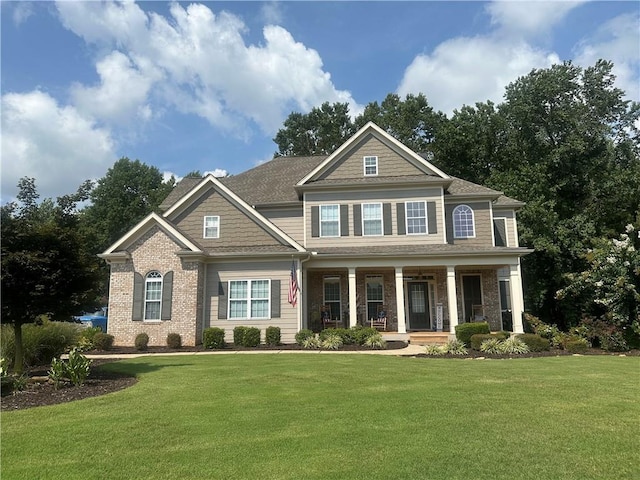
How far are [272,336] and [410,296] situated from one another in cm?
749

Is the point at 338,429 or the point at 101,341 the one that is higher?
the point at 101,341

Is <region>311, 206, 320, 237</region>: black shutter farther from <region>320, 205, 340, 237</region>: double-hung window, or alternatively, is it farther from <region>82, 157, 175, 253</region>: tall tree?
<region>82, 157, 175, 253</region>: tall tree

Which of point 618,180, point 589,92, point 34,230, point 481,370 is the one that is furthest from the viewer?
point 589,92

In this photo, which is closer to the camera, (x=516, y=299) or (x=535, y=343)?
(x=535, y=343)

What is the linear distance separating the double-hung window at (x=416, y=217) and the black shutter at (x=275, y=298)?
662 cm

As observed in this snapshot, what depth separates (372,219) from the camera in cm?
2097

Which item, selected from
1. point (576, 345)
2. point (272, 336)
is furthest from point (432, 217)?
point (272, 336)

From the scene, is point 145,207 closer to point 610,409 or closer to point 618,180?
point 618,180

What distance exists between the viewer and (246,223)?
1980 cm

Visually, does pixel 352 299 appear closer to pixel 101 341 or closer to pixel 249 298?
pixel 249 298

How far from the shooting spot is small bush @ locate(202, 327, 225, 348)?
17.1 meters

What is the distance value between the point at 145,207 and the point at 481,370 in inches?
1892

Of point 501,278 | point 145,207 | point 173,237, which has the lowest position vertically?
point 501,278

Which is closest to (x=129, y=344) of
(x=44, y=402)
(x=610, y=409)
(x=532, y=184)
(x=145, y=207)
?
(x=44, y=402)
